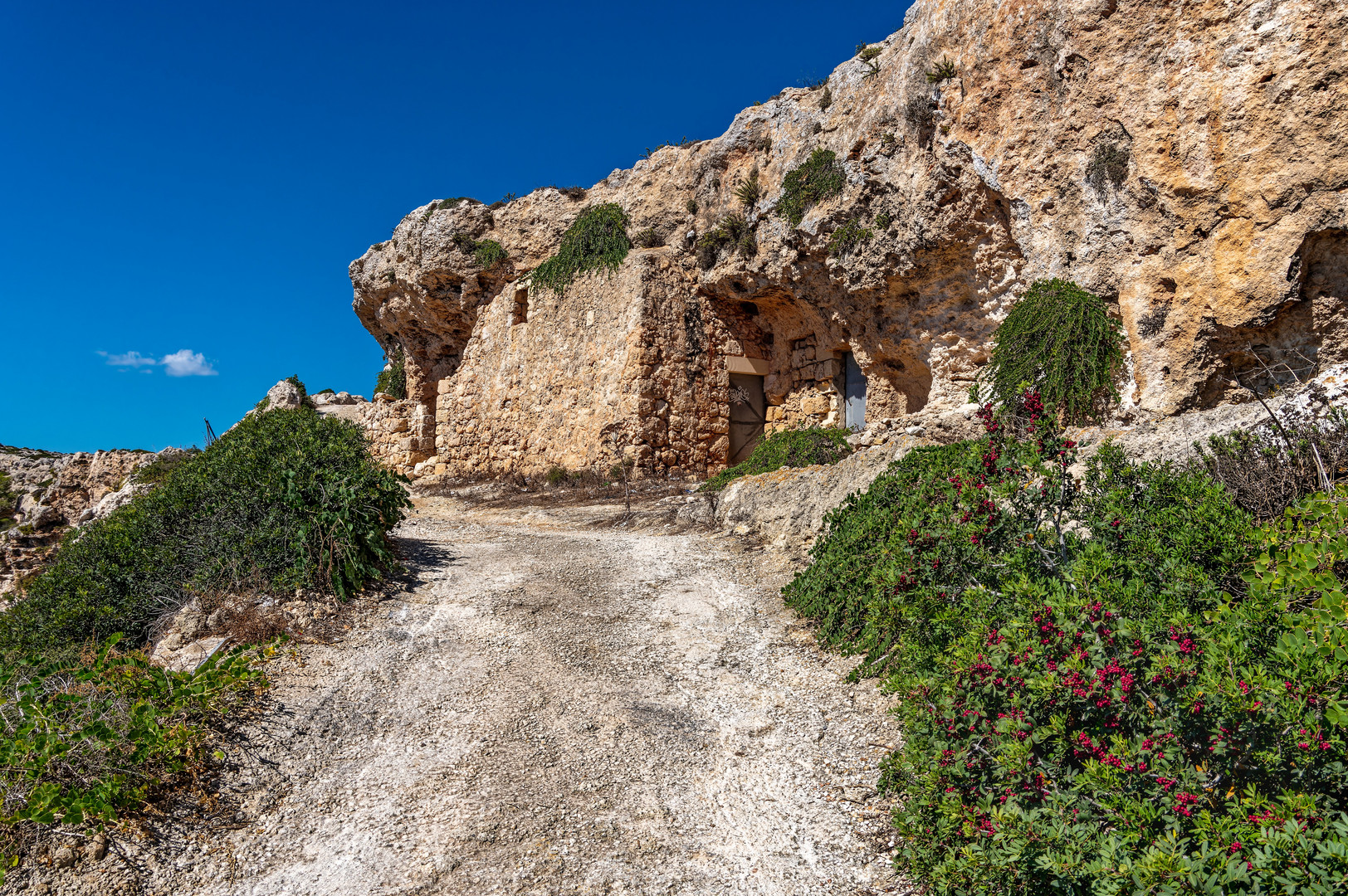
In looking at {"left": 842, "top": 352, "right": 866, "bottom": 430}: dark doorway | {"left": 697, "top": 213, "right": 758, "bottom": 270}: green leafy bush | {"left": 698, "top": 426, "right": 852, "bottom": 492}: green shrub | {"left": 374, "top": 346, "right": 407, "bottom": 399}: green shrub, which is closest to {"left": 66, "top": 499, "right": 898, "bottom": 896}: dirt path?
{"left": 698, "top": 426, "right": 852, "bottom": 492}: green shrub

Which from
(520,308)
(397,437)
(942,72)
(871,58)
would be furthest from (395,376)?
(942,72)

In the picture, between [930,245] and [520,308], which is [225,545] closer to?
[930,245]

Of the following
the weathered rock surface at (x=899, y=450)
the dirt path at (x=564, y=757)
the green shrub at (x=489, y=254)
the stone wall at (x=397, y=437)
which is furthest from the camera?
the stone wall at (x=397, y=437)

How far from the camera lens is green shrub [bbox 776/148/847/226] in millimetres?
11195

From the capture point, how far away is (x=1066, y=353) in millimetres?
7648

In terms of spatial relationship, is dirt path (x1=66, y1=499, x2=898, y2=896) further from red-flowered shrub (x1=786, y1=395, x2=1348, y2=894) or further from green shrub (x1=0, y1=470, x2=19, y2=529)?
green shrub (x1=0, y1=470, x2=19, y2=529)

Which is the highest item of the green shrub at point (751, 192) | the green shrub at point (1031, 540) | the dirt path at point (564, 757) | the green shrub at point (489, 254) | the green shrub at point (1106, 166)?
the green shrub at point (489, 254)

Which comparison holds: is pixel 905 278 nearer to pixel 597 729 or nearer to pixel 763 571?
pixel 763 571

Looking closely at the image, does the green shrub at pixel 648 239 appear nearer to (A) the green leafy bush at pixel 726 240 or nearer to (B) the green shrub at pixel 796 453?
(A) the green leafy bush at pixel 726 240

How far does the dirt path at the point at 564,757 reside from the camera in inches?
119

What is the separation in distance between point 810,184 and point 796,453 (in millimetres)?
4357

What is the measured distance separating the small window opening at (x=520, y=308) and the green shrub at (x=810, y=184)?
19.5 feet

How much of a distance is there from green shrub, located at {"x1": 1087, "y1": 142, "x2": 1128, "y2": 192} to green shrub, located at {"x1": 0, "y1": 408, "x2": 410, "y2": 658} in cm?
785

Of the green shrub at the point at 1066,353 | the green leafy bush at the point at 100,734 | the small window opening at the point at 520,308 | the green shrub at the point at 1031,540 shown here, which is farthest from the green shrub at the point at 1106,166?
the small window opening at the point at 520,308
